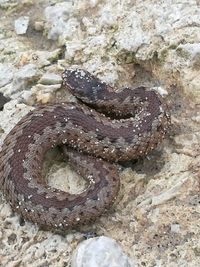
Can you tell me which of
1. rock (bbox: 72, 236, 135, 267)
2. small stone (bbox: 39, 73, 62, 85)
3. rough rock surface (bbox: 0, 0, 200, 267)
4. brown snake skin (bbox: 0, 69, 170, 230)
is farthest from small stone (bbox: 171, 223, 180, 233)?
small stone (bbox: 39, 73, 62, 85)

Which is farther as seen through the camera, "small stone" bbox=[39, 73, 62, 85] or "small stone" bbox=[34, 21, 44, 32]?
"small stone" bbox=[34, 21, 44, 32]

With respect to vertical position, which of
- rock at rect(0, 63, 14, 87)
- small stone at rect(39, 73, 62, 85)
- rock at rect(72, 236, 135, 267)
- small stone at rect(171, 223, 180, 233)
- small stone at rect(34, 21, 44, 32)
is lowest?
small stone at rect(171, 223, 180, 233)

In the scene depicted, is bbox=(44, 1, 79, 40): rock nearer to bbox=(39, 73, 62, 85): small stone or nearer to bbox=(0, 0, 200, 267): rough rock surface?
bbox=(0, 0, 200, 267): rough rock surface

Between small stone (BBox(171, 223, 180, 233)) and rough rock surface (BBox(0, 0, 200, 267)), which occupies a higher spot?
rough rock surface (BBox(0, 0, 200, 267))

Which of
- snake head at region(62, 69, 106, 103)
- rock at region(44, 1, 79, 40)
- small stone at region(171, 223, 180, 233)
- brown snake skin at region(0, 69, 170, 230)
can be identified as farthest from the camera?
rock at region(44, 1, 79, 40)

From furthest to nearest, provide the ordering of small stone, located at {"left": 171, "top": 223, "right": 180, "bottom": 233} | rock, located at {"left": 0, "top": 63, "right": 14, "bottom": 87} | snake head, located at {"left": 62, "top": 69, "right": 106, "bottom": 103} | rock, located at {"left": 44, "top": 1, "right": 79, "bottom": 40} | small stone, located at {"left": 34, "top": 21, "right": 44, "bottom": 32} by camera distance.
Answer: small stone, located at {"left": 34, "top": 21, "right": 44, "bottom": 32} < rock, located at {"left": 44, "top": 1, "right": 79, "bottom": 40} < rock, located at {"left": 0, "top": 63, "right": 14, "bottom": 87} < snake head, located at {"left": 62, "top": 69, "right": 106, "bottom": 103} < small stone, located at {"left": 171, "top": 223, "right": 180, "bottom": 233}

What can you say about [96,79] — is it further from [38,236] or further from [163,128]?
[38,236]
